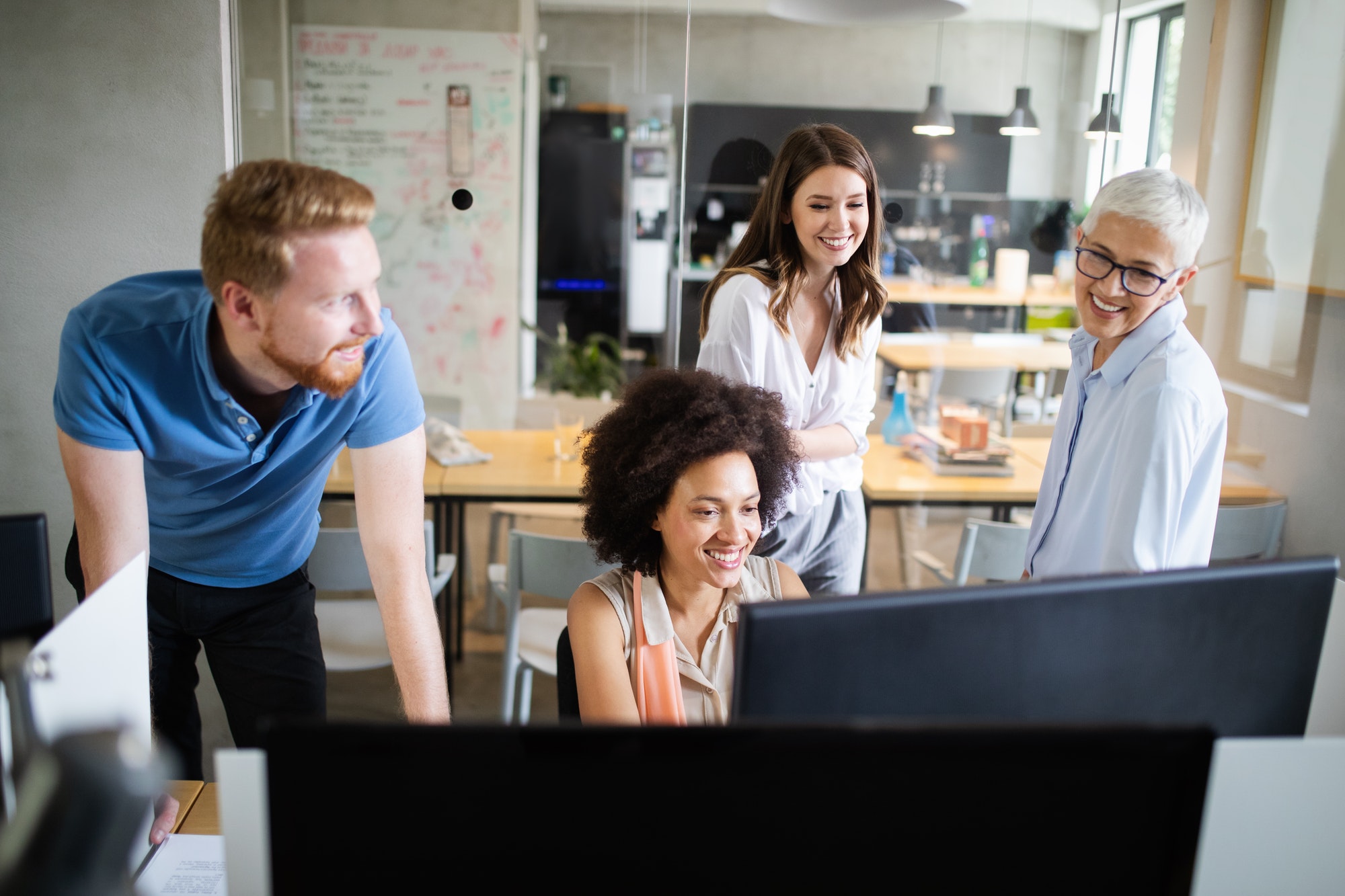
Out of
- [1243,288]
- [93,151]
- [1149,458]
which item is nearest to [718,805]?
[1149,458]

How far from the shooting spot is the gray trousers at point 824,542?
2.28 metres

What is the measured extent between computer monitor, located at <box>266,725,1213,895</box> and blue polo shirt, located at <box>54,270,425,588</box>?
39.9 inches

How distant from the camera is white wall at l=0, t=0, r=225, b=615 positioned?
236 cm

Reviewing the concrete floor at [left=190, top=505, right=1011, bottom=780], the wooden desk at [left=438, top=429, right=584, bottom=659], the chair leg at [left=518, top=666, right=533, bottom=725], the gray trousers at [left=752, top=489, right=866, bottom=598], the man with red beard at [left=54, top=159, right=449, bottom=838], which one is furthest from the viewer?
the concrete floor at [left=190, top=505, right=1011, bottom=780]

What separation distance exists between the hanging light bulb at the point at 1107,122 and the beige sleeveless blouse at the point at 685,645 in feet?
7.47

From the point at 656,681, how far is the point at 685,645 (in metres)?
0.08

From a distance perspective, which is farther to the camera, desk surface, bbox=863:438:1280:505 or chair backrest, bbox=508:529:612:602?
desk surface, bbox=863:438:1280:505

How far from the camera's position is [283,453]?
1623 millimetres

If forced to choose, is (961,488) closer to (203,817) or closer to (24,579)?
(203,817)

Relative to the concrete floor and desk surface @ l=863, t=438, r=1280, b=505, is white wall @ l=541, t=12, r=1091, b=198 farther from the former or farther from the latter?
the concrete floor

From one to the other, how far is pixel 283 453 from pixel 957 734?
130 centimetres

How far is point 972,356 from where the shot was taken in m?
3.39

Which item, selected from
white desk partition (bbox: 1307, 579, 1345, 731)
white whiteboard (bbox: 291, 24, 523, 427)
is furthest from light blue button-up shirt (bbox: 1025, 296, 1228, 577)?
white whiteboard (bbox: 291, 24, 523, 427)

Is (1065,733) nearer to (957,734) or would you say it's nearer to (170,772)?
(957,734)
